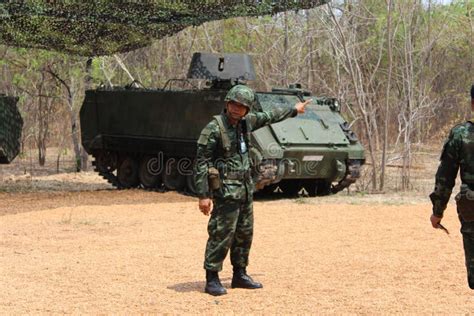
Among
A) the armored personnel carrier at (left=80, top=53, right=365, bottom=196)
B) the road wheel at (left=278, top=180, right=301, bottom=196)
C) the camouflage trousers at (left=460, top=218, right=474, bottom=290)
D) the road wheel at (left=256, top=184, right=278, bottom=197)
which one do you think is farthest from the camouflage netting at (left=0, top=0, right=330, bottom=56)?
the camouflage trousers at (left=460, top=218, right=474, bottom=290)

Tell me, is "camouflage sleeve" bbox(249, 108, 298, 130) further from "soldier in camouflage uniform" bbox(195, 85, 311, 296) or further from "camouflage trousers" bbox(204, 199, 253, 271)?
"camouflage trousers" bbox(204, 199, 253, 271)

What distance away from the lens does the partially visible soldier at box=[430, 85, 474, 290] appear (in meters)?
5.17

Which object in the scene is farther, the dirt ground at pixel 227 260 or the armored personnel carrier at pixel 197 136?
the armored personnel carrier at pixel 197 136

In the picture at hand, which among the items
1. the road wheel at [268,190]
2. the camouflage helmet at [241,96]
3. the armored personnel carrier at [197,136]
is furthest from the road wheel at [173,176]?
the camouflage helmet at [241,96]

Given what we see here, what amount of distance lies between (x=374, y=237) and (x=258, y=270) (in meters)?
2.68

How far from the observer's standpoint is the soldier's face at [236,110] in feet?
22.9

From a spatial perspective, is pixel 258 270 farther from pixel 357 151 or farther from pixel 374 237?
pixel 357 151

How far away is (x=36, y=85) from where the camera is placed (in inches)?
961

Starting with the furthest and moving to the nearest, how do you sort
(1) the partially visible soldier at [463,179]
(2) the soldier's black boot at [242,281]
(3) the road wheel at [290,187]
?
(3) the road wheel at [290,187] < (2) the soldier's black boot at [242,281] < (1) the partially visible soldier at [463,179]

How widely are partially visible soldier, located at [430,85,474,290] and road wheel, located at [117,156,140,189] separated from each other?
12702 millimetres

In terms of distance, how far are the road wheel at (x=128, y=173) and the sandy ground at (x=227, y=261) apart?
10.4ft

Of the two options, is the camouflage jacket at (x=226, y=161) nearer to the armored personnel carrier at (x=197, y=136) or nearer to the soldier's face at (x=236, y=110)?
the soldier's face at (x=236, y=110)

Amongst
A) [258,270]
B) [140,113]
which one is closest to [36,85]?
[140,113]

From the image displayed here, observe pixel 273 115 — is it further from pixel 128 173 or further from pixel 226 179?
pixel 128 173
